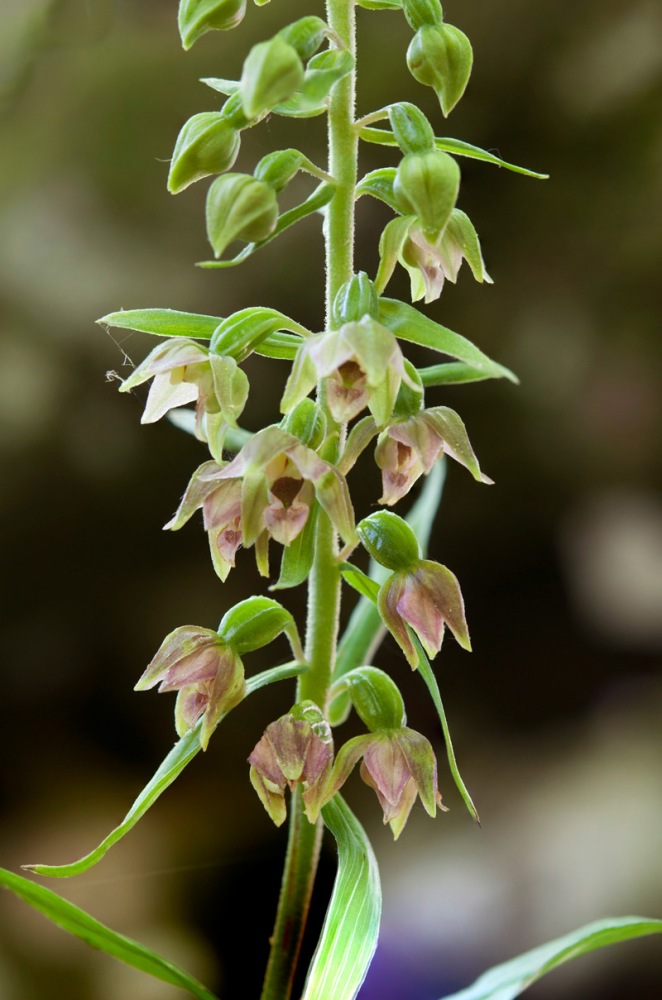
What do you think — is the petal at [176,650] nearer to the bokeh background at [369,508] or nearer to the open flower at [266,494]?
the open flower at [266,494]

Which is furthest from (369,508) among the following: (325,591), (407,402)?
(407,402)

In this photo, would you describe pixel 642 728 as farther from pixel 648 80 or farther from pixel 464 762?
pixel 648 80

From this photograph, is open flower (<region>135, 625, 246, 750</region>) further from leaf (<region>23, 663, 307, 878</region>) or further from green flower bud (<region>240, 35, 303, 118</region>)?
green flower bud (<region>240, 35, 303, 118</region>)

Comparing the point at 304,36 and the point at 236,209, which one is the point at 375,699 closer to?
the point at 236,209

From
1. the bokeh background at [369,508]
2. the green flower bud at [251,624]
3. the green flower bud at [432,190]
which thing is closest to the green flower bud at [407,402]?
the green flower bud at [432,190]

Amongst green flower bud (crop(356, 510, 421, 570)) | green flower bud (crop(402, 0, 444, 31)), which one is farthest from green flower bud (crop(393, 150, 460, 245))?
green flower bud (crop(356, 510, 421, 570))

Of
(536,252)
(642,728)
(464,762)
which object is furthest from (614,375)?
(464,762)

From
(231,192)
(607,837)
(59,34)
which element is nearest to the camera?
(231,192)
